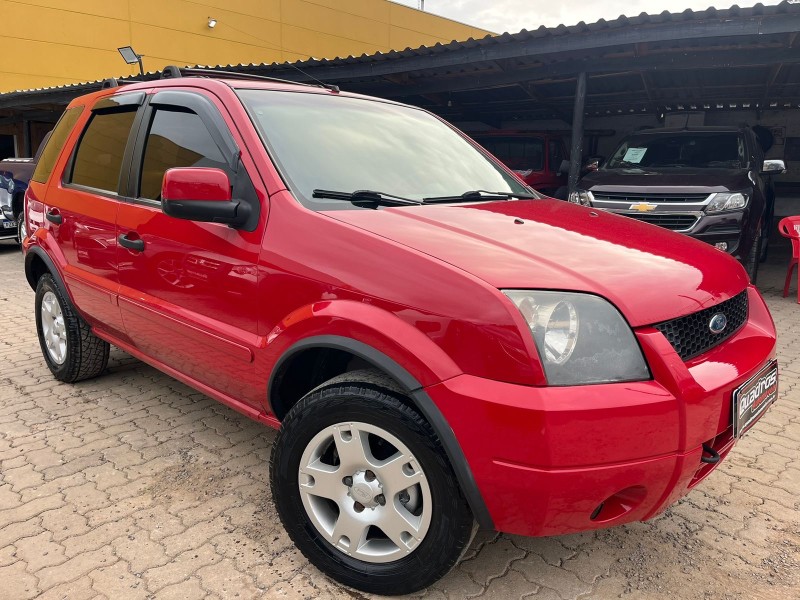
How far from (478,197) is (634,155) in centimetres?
584


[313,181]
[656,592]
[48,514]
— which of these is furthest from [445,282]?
[48,514]

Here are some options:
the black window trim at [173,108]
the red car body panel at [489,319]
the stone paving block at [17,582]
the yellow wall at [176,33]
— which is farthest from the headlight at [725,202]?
the yellow wall at [176,33]

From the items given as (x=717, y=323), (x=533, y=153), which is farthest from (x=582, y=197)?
(x=717, y=323)

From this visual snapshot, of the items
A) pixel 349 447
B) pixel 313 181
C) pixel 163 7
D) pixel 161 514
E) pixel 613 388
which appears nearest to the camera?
pixel 613 388

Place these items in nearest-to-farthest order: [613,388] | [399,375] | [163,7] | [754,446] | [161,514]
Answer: [613,388] → [399,375] → [161,514] → [754,446] → [163,7]

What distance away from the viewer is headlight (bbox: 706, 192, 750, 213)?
6.09 m

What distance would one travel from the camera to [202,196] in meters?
2.15

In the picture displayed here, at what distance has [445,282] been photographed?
1.71m

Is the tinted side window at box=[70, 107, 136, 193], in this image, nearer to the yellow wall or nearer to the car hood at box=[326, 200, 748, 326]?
the car hood at box=[326, 200, 748, 326]

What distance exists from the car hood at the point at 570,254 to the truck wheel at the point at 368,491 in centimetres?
52

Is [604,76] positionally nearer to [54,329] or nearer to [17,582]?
[54,329]

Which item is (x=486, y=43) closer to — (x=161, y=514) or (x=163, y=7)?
(x=161, y=514)

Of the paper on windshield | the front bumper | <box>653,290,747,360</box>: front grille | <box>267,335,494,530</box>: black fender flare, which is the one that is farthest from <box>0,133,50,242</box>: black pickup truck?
<box>653,290,747,360</box>: front grille

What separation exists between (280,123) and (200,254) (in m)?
0.65
